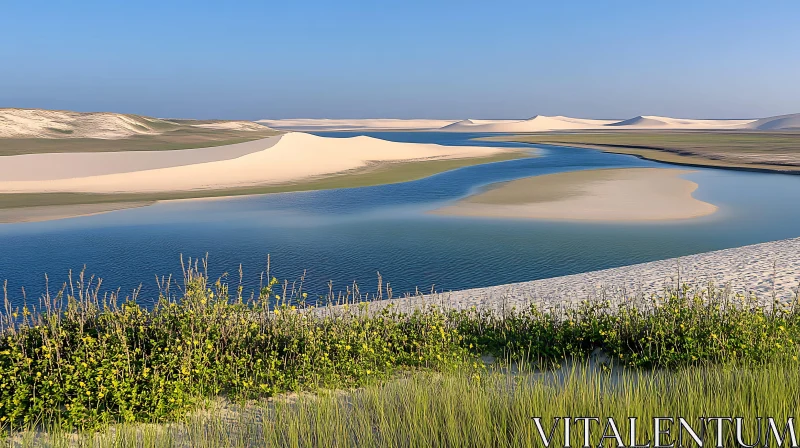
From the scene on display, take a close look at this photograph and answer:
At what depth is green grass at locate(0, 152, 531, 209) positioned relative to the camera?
3294cm

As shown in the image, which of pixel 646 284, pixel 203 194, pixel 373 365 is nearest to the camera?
pixel 373 365

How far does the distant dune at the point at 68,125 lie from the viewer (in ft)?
318

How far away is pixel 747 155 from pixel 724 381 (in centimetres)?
6186

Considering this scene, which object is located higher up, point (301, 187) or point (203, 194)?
point (301, 187)

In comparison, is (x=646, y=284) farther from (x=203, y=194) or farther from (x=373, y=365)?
(x=203, y=194)

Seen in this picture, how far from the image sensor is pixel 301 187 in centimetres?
4056

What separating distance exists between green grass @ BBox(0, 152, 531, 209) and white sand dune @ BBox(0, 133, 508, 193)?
1726 mm

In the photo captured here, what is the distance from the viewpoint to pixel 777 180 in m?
41.3

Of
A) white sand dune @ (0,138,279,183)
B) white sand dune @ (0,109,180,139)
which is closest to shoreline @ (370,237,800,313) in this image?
white sand dune @ (0,138,279,183)

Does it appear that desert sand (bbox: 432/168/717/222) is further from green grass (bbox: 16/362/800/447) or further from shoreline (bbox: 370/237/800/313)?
green grass (bbox: 16/362/800/447)

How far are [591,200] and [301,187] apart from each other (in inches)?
722

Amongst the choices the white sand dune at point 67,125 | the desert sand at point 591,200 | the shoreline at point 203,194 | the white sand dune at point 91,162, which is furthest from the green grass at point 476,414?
the white sand dune at point 67,125

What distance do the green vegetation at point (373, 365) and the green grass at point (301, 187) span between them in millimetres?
27686

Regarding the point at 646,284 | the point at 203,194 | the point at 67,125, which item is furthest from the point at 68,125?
the point at 646,284
